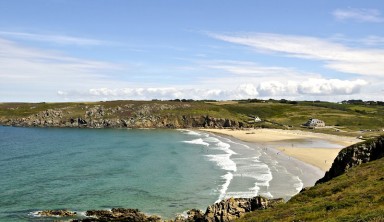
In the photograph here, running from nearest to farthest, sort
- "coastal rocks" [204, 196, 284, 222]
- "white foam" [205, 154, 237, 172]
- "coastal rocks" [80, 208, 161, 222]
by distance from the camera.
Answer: "coastal rocks" [204, 196, 284, 222] → "coastal rocks" [80, 208, 161, 222] → "white foam" [205, 154, 237, 172]

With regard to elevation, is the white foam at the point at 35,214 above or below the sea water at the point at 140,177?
below

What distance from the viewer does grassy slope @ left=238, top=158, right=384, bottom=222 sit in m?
20.6

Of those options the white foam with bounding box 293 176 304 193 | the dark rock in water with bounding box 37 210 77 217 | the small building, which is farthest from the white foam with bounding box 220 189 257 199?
the small building

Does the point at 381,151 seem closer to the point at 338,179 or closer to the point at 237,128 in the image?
the point at 338,179

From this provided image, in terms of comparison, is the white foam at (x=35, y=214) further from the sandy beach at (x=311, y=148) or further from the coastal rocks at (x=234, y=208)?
the sandy beach at (x=311, y=148)

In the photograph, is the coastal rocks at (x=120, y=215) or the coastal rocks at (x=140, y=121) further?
the coastal rocks at (x=140, y=121)

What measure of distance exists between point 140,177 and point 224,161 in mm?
24198

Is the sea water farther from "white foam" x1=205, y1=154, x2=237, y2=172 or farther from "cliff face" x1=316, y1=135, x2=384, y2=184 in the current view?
"cliff face" x1=316, y1=135, x2=384, y2=184

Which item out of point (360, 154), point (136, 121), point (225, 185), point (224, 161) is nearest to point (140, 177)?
point (225, 185)

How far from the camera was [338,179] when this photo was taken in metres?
32.3

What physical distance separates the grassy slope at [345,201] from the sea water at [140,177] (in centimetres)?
1923

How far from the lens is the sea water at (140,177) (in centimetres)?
4859

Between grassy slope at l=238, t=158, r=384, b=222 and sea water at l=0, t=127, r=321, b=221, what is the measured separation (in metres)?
19.2

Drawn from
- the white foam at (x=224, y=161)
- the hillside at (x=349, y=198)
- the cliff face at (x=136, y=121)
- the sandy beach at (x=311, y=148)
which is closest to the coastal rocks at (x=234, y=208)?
the hillside at (x=349, y=198)
